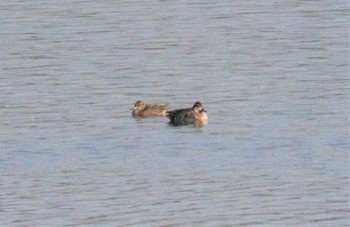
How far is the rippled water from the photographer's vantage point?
15641 millimetres

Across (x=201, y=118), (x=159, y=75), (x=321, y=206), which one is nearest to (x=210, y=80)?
(x=159, y=75)

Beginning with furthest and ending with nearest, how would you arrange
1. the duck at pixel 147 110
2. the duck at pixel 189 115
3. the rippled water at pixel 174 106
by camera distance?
the duck at pixel 147 110 < the duck at pixel 189 115 < the rippled water at pixel 174 106

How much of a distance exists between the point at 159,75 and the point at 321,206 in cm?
796

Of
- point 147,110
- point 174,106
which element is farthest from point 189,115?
point 174,106

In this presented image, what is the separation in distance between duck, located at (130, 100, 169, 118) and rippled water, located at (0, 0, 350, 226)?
0.55 ft

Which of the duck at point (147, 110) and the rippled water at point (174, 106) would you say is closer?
the rippled water at point (174, 106)

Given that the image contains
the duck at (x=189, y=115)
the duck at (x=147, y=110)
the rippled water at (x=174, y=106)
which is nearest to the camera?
the rippled water at (x=174, y=106)

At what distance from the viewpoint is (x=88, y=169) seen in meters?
17.3

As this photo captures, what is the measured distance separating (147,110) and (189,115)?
827 mm

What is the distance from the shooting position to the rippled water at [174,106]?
15641 mm

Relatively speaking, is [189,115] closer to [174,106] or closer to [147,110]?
[147,110]

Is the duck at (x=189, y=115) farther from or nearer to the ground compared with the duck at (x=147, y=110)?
nearer to the ground

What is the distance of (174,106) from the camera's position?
22.2 meters

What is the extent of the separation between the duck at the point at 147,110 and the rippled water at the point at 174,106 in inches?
6.6
